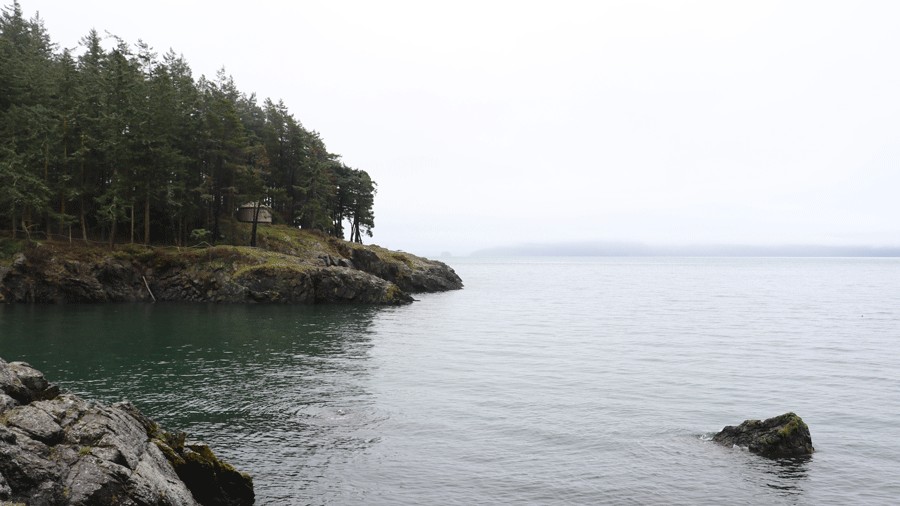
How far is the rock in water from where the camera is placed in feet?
72.2

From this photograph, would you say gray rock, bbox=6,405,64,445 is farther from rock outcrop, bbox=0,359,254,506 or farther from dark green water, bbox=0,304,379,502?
dark green water, bbox=0,304,379,502

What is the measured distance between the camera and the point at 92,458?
43.7ft

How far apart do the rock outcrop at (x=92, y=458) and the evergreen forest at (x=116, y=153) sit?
204ft

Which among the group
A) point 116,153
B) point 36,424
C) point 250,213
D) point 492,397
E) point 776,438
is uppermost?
point 116,153

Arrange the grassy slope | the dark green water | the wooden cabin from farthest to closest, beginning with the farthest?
the wooden cabin → the grassy slope → the dark green water

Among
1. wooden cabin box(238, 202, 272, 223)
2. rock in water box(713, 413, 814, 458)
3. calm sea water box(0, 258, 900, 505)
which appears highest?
wooden cabin box(238, 202, 272, 223)

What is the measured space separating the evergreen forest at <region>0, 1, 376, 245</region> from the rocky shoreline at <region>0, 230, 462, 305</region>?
3788mm

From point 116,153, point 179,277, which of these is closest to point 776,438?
point 179,277

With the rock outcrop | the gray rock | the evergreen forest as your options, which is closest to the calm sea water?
the rock outcrop

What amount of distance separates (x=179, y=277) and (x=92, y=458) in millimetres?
67391

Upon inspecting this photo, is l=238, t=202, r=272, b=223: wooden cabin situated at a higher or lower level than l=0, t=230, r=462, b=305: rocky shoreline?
higher

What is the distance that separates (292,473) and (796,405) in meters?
25.7

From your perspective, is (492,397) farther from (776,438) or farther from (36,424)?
(36,424)

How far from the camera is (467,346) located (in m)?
47.0
